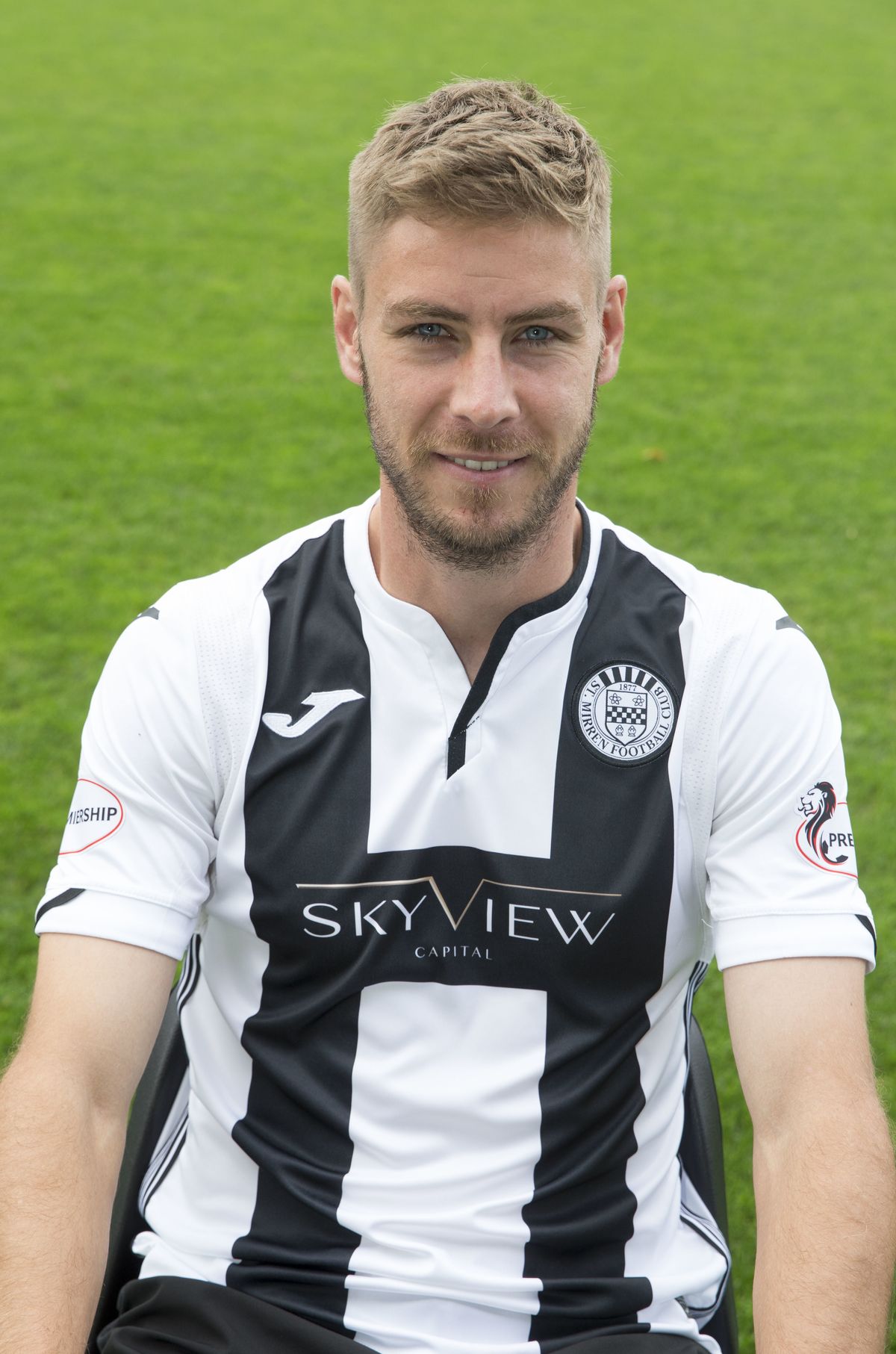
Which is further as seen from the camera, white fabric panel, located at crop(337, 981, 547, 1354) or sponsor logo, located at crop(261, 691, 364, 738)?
sponsor logo, located at crop(261, 691, 364, 738)

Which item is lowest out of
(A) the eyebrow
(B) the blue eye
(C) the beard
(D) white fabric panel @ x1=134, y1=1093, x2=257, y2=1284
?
(D) white fabric panel @ x1=134, y1=1093, x2=257, y2=1284

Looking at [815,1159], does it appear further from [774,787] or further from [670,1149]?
[774,787]

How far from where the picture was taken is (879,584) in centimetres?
509

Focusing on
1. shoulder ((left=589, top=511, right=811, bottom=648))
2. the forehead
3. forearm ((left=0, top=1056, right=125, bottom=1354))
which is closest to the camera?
forearm ((left=0, top=1056, right=125, bottom=1354))

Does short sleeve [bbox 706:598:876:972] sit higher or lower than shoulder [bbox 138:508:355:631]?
lower

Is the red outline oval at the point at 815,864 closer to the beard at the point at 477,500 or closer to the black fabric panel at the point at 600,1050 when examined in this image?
the black fabric panel at the point at 600,1050

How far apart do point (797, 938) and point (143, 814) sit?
0.86 m

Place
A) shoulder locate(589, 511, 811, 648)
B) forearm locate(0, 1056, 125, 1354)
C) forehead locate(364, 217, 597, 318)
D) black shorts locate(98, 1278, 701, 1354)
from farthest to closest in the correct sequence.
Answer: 1. shoulder locate(589, 511, 811, 648)
2. forehead locate(364, 217, 597, 318)
3. black shorts locate(98, 1278, 701, 1354)
4. forearm locate(0, 1056, 125, 1354)

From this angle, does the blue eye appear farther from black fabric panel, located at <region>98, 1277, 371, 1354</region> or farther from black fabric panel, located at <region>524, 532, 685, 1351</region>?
black fabric panel, located at <region>98, 1277, 371, 1354</region>

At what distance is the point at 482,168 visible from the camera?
178cm

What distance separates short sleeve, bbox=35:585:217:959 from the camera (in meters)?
1.80

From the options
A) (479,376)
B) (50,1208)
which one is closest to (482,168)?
(479,376)

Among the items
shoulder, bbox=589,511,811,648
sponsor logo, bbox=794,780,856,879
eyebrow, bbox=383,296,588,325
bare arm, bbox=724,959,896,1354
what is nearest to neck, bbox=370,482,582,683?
shoulder, bbox=589,511,811,648

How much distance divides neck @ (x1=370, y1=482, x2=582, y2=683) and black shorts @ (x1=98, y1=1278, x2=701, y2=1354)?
2.81 feet
